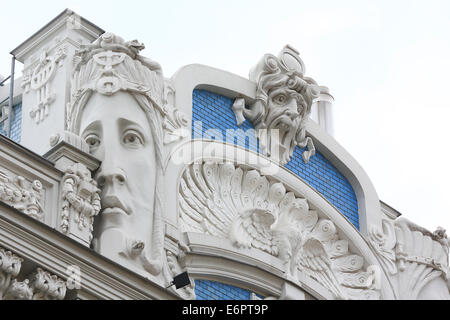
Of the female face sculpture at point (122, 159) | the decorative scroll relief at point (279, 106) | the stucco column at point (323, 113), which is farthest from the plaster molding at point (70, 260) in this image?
the stucco column at point (323, 113)

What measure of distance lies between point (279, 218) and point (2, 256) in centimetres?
472

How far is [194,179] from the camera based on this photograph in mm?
18531

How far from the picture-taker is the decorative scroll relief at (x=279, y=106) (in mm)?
19719

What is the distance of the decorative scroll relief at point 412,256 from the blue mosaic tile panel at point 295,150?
1.45 ft

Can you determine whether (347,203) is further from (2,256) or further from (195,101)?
(2,256)

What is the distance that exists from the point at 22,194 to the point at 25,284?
1188 millimetres

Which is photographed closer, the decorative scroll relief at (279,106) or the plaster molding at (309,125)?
the plaster molding at (309,125)

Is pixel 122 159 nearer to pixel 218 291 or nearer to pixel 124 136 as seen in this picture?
pixel 124 136

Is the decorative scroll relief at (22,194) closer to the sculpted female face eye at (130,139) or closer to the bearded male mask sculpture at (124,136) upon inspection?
the bearded male mask sculpture at (124,136)

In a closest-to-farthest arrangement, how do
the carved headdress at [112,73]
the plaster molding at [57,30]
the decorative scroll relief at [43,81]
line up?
the carved headdress at [112,73], the decorative scroll relief at [43,81], the plaster molding at [57,30]

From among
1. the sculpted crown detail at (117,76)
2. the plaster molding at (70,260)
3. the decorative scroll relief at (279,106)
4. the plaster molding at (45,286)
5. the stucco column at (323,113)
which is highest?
the stucco column at (323,113)

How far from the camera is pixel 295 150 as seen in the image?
66.1ft

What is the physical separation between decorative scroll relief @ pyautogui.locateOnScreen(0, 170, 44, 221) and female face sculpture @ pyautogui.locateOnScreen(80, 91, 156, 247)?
84 cm

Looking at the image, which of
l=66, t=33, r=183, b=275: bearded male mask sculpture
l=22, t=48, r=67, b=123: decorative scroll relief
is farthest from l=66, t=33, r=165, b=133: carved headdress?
l=22, t=48, r=67, b=123: decorative scroll relief
